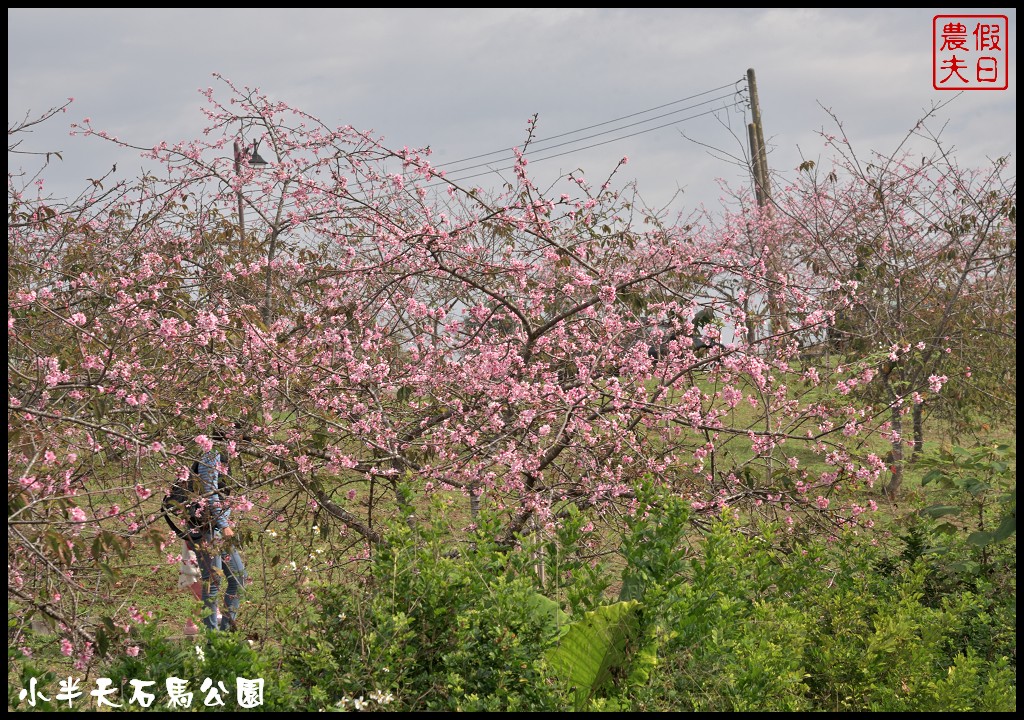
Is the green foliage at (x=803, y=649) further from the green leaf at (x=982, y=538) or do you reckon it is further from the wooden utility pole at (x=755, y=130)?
the wooden utility pole at (x=755, y=130)

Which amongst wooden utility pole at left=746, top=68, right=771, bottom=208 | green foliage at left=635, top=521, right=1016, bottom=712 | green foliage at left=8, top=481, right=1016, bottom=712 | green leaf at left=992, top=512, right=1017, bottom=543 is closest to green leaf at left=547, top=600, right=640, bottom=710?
green foliage at left=8, top=481, right=1016, bottom=712

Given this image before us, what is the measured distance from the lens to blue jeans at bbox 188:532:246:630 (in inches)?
184

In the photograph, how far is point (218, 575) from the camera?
4.79 meters

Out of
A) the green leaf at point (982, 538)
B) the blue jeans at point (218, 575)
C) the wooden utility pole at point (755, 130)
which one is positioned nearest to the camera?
the blue jeans at point (218, 575)

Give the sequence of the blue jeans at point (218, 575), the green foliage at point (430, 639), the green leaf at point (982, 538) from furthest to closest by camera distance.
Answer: the green leaf at point (982, 538) < the blue jeans at point (218, 575) < the green foliage at point (430, 639)

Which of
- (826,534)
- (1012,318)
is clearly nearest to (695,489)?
(826,534)

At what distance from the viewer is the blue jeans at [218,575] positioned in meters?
4.66

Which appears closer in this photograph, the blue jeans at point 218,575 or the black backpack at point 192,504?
the black backpack at point 192,504

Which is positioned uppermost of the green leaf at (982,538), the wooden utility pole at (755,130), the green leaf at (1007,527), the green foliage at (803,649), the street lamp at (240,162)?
the wooden utility pole at (755,130)

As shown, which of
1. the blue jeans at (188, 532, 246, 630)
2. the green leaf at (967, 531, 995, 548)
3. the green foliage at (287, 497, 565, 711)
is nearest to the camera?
the green foliage at (287, 497, 565, 711)

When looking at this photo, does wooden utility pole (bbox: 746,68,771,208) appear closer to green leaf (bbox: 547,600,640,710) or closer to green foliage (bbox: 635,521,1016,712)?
green foliage (bbox: 635,521,1016,712)

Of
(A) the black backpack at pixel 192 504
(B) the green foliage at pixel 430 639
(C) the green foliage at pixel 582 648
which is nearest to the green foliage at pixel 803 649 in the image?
(C) the green foliage at pixel 582 648

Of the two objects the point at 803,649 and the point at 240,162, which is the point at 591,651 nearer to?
the point at 803,649

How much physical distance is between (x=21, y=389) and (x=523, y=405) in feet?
10.1
